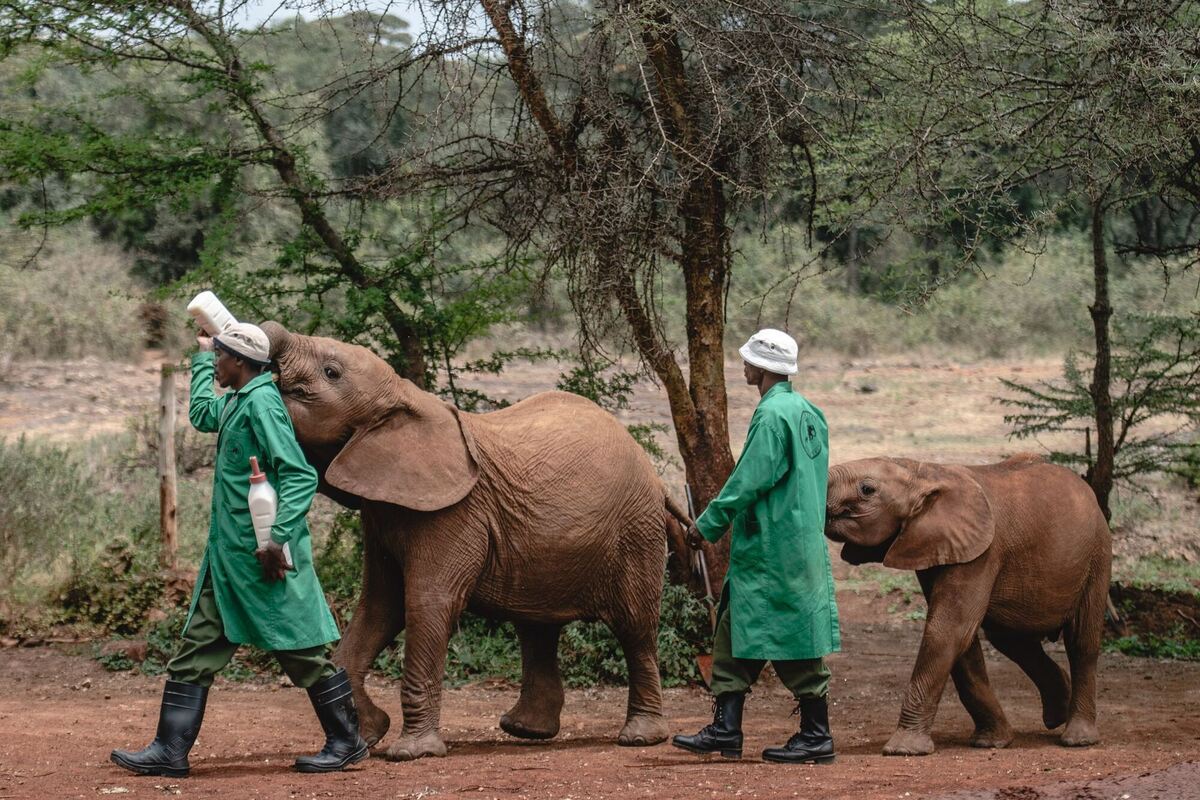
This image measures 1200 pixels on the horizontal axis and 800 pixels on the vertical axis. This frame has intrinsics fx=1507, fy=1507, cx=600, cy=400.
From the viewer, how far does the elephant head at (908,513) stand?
7836 millimetres

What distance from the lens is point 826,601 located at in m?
7.15

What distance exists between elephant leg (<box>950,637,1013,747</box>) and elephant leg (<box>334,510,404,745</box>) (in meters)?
3.04

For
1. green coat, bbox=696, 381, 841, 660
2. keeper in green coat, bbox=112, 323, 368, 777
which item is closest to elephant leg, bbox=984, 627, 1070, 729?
green coat, bbox=696, 381, 841, 660

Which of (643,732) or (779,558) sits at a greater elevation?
(779,558)

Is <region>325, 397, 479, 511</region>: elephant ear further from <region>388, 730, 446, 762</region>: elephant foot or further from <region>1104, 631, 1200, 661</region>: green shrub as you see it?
<region>1104, 631, 1200, 661</region>: green shrub

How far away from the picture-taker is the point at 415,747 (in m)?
7.13

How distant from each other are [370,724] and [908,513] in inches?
117

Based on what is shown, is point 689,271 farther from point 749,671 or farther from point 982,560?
point 749,671

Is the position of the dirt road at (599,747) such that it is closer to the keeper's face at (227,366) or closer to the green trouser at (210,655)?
the green trouser at (210,655)

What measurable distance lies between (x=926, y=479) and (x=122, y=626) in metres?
6.58

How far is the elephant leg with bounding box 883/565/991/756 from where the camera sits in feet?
25.1

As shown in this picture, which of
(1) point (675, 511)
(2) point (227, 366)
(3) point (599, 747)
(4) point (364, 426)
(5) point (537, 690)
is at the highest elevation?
(2) point (227, 366)

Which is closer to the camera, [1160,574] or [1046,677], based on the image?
[1046,677]

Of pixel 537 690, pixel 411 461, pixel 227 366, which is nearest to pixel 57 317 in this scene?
pixel 537 690
